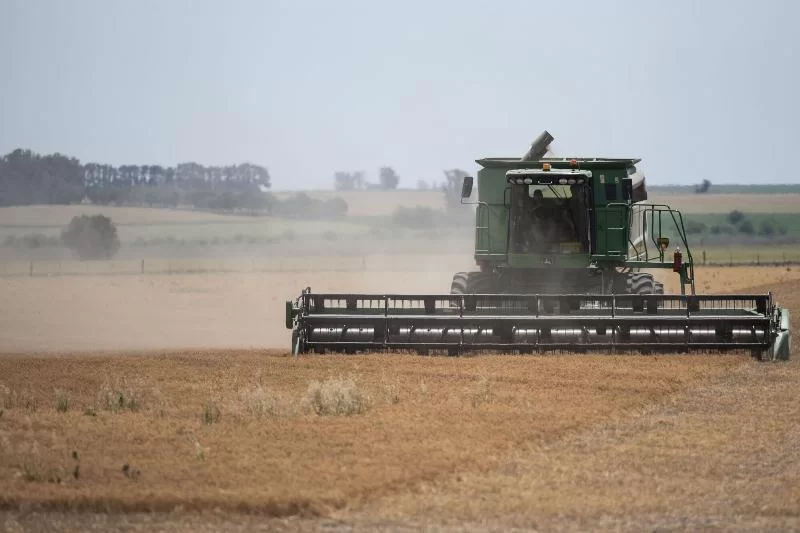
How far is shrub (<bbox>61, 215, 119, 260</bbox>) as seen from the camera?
8800 cm

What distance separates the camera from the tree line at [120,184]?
11338cm

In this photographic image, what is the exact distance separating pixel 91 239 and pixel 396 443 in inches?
3030

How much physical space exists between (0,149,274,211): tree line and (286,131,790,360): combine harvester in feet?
269

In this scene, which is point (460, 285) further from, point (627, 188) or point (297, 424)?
point (297, 424)

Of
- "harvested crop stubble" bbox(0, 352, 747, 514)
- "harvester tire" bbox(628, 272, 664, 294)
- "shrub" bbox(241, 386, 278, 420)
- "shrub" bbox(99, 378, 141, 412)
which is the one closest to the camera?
"harvested crop stubble" bbox(0, 352, 747, 514)

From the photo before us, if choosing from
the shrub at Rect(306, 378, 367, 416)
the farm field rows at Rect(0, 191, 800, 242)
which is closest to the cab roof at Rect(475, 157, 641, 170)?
the shrub at Rect(306, 378, 367, 416)

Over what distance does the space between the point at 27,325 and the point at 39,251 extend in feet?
175

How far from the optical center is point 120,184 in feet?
515

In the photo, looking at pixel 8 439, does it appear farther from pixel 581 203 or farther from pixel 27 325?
pixel 27 325

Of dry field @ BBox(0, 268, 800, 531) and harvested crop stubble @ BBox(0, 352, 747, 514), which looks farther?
harvested crop stubble @ BBox(0, 352, 747, 514)

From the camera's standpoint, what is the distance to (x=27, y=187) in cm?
11481

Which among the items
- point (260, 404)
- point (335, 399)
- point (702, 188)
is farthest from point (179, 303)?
point (702, 188)

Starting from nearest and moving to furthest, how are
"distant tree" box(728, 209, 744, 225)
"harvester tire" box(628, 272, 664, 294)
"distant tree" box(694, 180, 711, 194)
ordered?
"harvester tire" box(628, 272, 664, 294), "distant tree" box(728, 209, 744, 225), "distant tree" box(694, 180, 711, 194)

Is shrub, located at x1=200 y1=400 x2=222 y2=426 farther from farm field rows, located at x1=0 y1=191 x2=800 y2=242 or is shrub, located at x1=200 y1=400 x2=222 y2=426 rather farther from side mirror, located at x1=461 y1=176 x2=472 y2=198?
farm field rows, located at x1=0 y1=191 x2=800 y2=242
